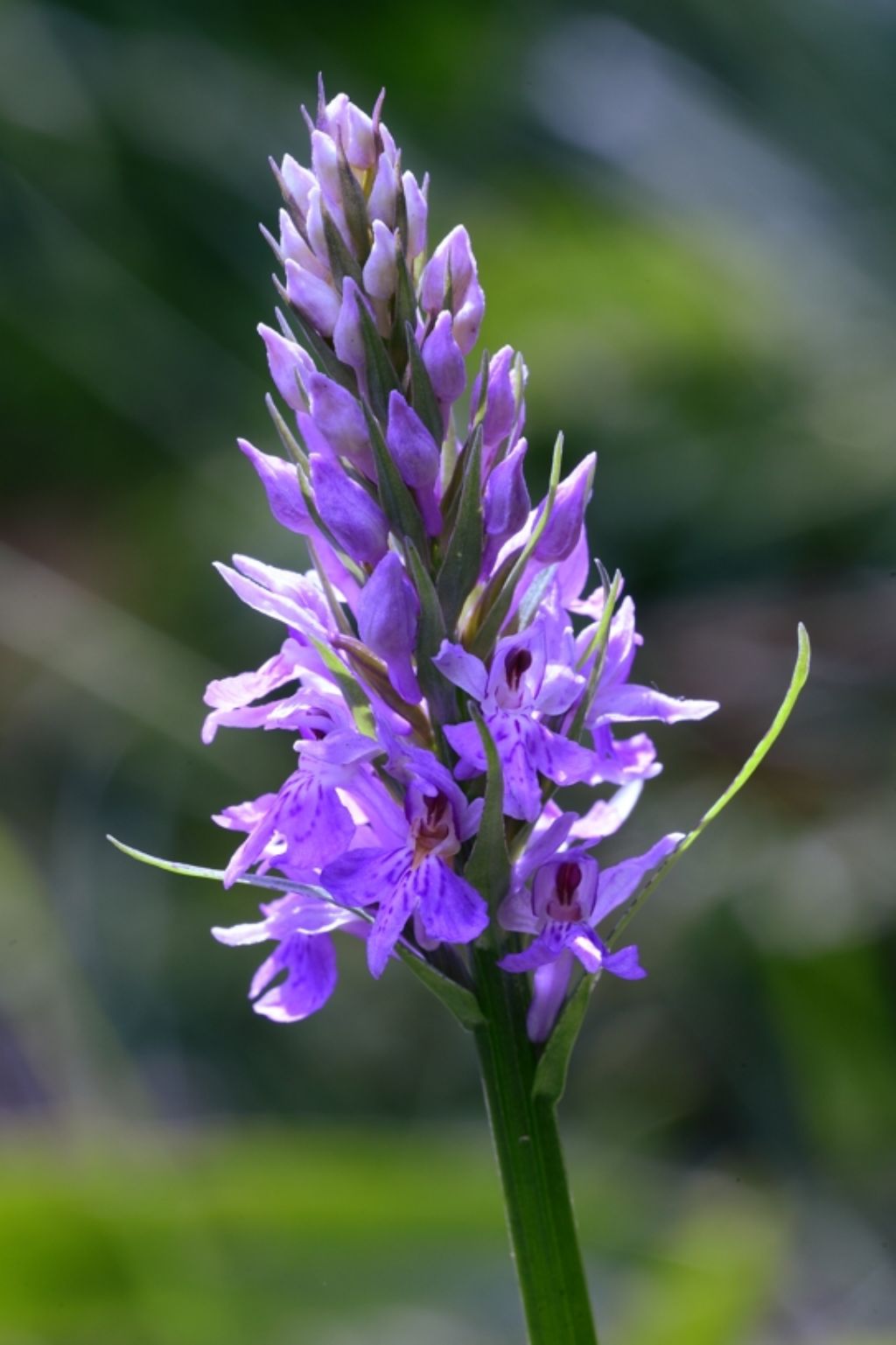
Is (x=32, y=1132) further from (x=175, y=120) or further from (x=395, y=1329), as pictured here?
(x=175, y=120)

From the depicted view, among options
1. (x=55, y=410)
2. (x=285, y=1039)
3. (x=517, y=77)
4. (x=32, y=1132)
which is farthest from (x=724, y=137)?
(x=32, y=1132)

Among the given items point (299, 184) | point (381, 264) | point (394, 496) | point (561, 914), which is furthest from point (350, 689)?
point (299, 184)

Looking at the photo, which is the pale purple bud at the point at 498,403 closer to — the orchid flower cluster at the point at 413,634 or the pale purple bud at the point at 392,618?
the orchid flower cluster at the point at 413,634

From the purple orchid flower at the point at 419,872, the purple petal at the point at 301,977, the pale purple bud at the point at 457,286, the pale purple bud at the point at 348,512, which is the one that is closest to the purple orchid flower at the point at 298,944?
the purple petal at the point at 301,977

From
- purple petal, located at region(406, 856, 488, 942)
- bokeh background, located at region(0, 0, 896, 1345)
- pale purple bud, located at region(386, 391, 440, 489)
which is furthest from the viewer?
bokeh background, located at region(0, 0, 896, 1345)

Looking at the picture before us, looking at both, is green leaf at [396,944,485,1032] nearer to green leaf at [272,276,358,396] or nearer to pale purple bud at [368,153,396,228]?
green leaf at [272,276,358,396]

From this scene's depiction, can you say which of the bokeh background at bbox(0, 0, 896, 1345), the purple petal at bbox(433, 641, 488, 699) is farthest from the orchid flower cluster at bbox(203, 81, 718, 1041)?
the bokeh background at bbox(0, 0, 896, 1345)
